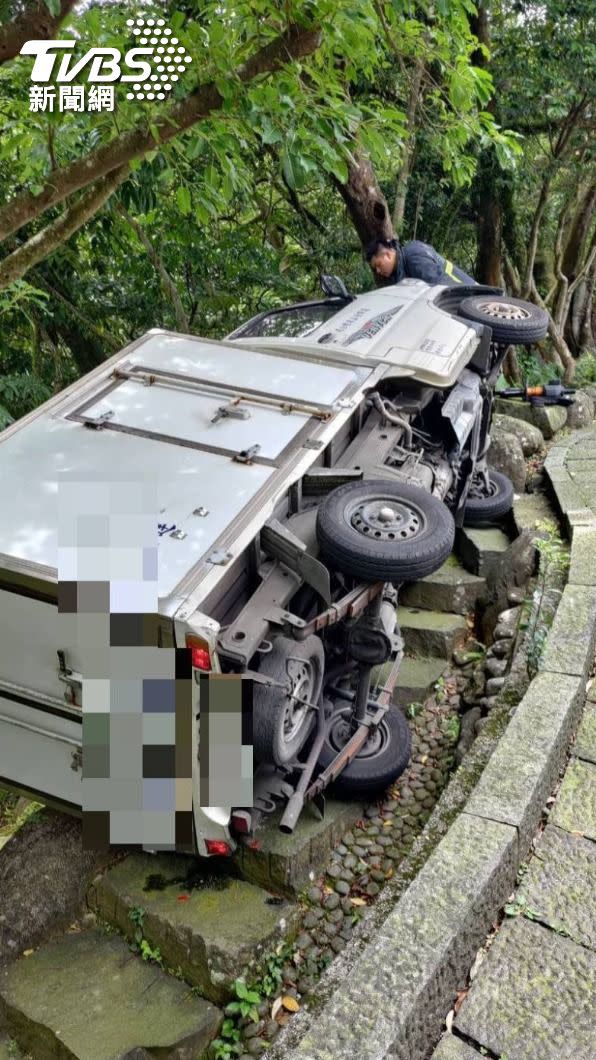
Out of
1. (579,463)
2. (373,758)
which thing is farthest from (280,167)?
(373,758)

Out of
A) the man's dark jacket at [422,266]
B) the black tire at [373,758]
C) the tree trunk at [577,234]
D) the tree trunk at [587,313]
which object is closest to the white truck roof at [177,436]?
the black tire at [373,758]

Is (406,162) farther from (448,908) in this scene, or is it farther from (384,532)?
(448,908)

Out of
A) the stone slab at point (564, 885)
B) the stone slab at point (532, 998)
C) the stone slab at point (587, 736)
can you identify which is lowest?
the stone slab at point (587, 736)

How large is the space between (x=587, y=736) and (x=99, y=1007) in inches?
105

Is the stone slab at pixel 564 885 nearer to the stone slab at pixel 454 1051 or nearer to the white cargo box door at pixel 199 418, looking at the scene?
the stone slab at pixel 454 1051

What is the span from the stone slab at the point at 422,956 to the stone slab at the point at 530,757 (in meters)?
0.11

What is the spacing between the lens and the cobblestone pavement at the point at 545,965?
268cm

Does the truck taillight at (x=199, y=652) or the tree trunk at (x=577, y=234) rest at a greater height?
the truck taillight at (x=199, y=652)

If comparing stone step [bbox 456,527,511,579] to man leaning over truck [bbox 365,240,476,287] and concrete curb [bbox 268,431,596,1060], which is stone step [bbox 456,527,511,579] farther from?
man leaning over truck [bbox 365,240,476,287]

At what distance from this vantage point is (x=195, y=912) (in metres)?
3.65

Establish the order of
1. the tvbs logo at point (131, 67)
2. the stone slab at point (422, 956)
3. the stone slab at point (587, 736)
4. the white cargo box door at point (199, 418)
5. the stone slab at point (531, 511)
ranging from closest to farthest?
the stone slab at point (422, 956) < the stone slab at point (587, 736) < the white cargo box door at point (199, 418) < the tvbs logo at point (131, 67) < the stone slab at point (531, 511)

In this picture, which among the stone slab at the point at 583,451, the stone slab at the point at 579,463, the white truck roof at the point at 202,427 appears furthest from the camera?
the stone slab at the point at 583,451

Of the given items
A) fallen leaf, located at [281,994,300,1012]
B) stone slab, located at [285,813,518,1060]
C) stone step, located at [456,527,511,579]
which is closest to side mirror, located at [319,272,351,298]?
stone step, located at [456,527,511,579]

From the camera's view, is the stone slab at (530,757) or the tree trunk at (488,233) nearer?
the stone slab at (530,757)
